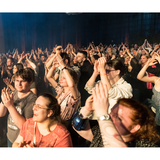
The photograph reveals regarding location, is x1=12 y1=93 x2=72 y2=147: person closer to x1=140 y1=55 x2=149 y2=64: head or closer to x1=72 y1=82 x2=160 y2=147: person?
x1=72 y1=82 x2=160 y2=147: person

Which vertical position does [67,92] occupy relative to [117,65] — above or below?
below

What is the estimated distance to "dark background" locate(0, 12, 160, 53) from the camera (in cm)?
211

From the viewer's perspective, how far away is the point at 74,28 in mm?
2123

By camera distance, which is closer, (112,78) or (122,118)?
(122,118)

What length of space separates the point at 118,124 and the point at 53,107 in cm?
81

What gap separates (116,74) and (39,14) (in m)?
1.23

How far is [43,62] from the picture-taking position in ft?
7.11

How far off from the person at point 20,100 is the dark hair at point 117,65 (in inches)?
41.1

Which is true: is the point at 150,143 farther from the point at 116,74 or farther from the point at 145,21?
the point at 145,21

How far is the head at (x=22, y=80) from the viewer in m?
2.12

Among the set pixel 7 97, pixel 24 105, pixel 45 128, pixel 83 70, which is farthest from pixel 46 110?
pixel 83 70

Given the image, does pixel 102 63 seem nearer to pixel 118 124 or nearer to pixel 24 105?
pixel 118 124

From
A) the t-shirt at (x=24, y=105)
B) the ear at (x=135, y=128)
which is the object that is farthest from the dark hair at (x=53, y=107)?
the ear at (x=135, y=128)

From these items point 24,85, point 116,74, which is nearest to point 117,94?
point 116,74
